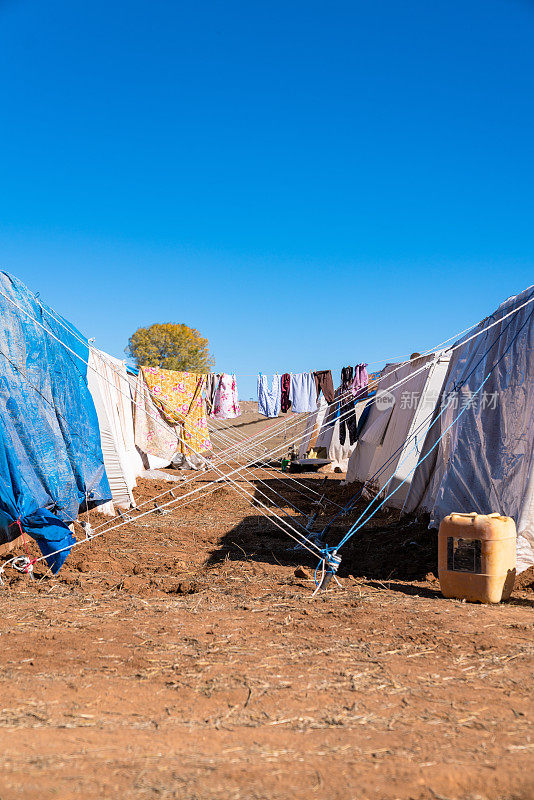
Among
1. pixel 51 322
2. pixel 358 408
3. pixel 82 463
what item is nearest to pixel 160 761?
pixel 82 463

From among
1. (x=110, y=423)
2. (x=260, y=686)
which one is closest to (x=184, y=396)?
(x=110, y=423)

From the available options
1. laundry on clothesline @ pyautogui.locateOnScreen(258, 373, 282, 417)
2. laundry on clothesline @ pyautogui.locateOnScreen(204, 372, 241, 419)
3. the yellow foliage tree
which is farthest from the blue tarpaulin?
the yellow foliage tree

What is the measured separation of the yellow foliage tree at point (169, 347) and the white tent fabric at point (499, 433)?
36.4 metres

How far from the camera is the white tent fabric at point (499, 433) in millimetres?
6109

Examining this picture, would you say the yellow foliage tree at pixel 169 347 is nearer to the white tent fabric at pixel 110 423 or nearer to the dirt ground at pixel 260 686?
the white tent fabric at pixel 110 423

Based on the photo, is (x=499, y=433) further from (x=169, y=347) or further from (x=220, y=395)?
(x=169, y=347)

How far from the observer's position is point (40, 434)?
21.9 ft

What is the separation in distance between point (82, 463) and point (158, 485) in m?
6.28

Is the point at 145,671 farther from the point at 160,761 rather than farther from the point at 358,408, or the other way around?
the point at 358,408

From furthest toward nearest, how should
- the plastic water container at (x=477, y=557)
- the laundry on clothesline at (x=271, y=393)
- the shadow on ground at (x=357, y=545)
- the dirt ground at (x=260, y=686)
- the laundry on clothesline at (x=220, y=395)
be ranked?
the laundry on clothesline at (x=271, y=393) → the laundry on clothesline at (x=220, y=395) → the shadow on ground at (x=357, y=545) → the plastic water container at (x=477, y=557) → the dirt ground at (x=260, y=686)

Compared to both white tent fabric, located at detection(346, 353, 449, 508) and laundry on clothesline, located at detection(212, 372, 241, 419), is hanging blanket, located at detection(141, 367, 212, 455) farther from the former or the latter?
white tent fabric, located at detection(346, 353, 449, 508)

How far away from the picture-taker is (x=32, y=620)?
469 cm

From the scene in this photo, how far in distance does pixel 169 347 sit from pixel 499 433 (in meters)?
38.1

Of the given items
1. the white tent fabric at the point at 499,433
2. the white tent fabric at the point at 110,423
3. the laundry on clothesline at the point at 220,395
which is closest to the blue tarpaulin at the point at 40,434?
the white tent fabric at the point at 110,423
